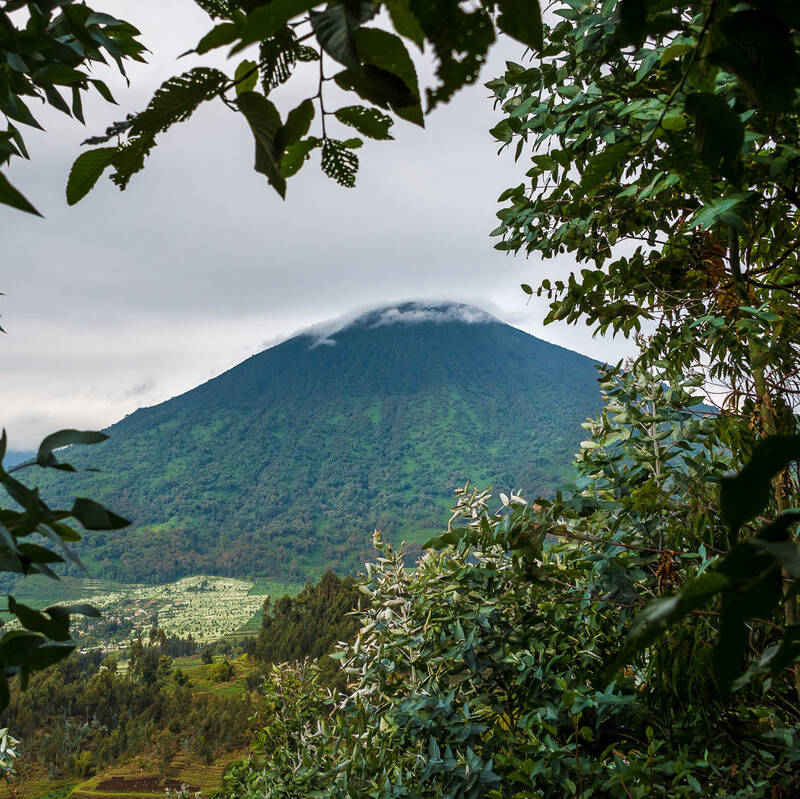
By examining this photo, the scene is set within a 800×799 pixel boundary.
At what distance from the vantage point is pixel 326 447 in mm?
54938

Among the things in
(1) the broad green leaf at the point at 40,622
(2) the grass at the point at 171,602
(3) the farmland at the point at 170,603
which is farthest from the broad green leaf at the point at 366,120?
(2) the grass at the point at 171,602

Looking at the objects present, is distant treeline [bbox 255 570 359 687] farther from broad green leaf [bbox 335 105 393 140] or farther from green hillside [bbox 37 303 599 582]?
green hillside [bbox 37 303 599 582]

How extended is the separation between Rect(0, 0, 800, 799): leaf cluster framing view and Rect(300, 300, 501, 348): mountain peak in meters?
65.2

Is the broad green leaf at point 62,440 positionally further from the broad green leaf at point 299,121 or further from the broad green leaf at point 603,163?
the broad green leaf at point 603,163

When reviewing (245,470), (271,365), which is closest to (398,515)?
(245,470)

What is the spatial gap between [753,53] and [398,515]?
4491cm

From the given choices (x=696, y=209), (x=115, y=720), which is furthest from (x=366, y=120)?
(x=115, y=720)

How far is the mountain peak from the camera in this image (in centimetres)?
6756

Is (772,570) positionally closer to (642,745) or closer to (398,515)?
(642,745)

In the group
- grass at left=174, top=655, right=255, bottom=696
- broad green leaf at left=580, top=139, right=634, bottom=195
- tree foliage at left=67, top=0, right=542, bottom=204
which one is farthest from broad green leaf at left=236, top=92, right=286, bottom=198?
grass at left=174, top=655, right=255, bottom=696

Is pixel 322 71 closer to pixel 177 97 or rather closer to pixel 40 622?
pixel 177 97

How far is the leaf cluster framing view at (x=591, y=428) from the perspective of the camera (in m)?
0.37

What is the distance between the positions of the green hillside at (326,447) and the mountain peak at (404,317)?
866mm

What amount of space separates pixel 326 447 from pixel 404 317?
74.1ft
